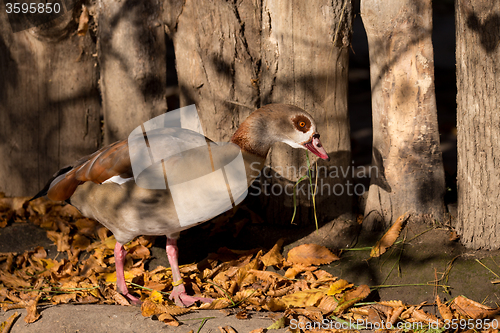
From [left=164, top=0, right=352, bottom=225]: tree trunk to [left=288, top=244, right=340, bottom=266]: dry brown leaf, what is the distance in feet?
1.00

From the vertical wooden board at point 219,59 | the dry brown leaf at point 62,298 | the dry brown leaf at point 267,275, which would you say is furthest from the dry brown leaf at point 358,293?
the dry brown leaf at point 62,298

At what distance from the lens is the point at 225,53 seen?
3.64 metres

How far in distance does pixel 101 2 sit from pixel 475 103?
2.88 meters

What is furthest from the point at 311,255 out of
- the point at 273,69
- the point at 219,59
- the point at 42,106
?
the point at 42,106

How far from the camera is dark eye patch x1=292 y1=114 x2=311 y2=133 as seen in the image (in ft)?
9.97

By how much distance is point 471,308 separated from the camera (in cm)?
289

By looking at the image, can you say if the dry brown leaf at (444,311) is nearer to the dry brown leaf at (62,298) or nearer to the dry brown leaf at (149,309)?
the dry brown leaf at (149,309)

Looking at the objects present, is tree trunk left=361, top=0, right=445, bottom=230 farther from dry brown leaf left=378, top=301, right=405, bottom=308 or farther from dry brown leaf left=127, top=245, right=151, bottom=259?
dry brown leaf left=127, top=245, right=151, bottom=259

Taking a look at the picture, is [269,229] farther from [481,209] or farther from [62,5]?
[62,5]

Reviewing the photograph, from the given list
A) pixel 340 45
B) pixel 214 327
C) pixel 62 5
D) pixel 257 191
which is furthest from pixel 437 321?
pixel 62 5

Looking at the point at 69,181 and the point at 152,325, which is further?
the point at 69,181

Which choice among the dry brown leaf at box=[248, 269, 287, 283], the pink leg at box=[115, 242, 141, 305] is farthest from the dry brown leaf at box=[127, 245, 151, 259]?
the dry brown leaf at box=[248, 269, 287, 283]

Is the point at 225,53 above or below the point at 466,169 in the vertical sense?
above

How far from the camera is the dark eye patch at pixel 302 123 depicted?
9.97ft
